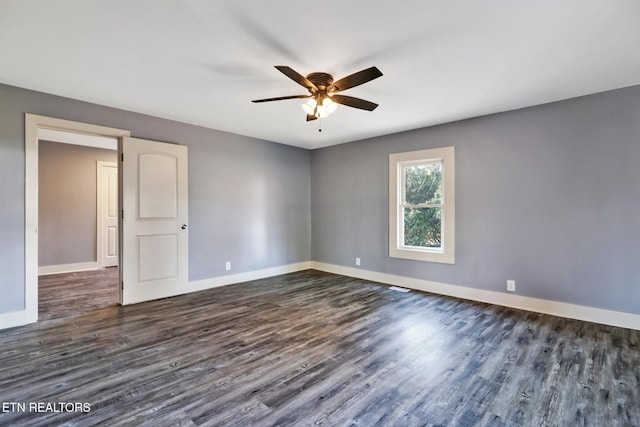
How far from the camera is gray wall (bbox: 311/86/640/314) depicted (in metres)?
3.12

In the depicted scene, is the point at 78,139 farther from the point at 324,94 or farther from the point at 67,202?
the point at 324,94

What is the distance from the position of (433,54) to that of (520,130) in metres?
2.02

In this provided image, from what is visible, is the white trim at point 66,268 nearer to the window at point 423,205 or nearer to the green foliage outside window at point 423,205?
the window at point 423,205

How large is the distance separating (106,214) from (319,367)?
6.22 metres

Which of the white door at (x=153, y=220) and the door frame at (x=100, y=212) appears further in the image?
the door frame at (x=100, y=212)

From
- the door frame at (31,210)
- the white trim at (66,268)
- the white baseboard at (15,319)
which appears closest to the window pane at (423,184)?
the door frame at (31,210)

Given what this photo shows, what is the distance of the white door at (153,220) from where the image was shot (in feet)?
12.7

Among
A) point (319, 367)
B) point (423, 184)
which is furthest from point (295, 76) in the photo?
point (423, 184)

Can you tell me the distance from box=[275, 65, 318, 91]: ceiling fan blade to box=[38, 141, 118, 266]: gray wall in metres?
5.88

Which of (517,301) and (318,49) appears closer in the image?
(318,49)

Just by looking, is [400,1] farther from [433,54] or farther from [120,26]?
→ [120,26]

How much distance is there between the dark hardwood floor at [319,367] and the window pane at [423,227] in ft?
3.77

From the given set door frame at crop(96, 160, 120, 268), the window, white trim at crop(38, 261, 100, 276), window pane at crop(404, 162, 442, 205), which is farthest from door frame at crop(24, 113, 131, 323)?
window pane at crop(404, 162, 442, 205)

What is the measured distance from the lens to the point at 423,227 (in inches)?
185
